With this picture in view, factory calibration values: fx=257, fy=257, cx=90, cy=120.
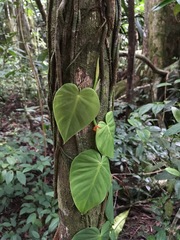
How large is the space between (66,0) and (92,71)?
178 millimetres

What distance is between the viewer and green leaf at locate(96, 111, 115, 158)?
683mm

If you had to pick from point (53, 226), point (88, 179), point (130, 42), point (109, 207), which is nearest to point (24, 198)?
point (53, 226)

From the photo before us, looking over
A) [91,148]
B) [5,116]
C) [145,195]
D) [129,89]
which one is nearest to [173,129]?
[91,148]

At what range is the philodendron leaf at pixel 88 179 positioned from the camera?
2.12 ft

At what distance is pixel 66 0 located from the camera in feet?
1.98

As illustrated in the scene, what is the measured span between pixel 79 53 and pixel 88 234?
1.67 feet

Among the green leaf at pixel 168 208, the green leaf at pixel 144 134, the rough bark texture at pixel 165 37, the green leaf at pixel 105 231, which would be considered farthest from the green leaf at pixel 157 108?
the rough bark texture at pixel 165 37

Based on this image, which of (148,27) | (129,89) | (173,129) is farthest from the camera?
(148,27)

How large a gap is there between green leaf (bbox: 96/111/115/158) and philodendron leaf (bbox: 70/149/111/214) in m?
0.02

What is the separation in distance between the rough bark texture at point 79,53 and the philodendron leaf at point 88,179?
1.5 inches

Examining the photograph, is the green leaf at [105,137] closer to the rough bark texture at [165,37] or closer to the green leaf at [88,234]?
the green leaf at [88,234]

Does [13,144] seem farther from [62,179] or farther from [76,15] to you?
[76,15]

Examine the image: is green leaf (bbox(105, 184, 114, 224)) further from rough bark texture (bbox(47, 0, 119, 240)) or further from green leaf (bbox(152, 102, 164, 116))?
green leaf (bbox(152, 102, 164, 116))

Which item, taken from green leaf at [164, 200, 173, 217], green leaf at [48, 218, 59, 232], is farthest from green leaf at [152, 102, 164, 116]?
green leaf at [48, 218, 59, 232]
